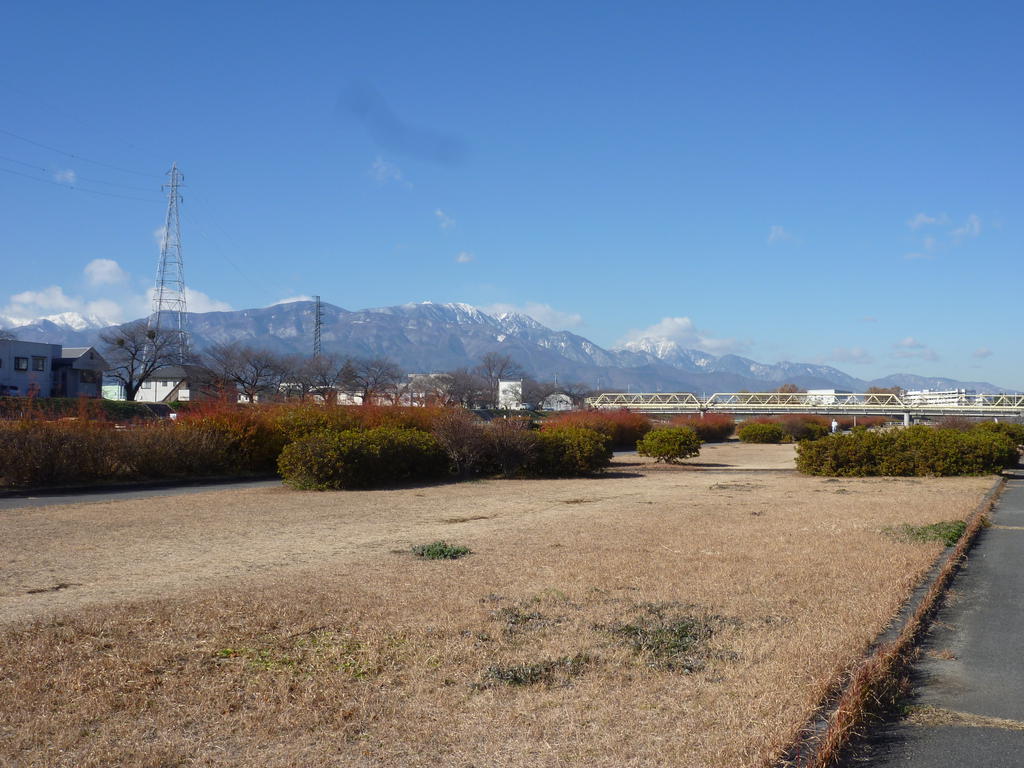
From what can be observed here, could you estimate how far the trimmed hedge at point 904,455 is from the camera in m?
22.3

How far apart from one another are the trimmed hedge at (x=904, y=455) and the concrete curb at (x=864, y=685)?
15309 millimetres

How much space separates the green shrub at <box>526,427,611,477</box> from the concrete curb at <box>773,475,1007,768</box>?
559 inches

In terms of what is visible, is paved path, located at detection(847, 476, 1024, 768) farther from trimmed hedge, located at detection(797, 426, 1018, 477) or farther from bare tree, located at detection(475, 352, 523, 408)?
bare tree, located at detection(475, 352, 523, 408)

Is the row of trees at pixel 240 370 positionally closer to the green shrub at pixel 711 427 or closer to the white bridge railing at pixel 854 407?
the white bridge railing at pixel 854 407

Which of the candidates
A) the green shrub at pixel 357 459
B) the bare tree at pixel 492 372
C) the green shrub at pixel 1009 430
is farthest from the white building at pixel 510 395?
the green shrub at pixel 357 459

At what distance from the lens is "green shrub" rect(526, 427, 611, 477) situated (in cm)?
2216

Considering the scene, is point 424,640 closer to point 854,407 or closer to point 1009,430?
point 1009,430

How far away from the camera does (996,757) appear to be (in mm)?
4309

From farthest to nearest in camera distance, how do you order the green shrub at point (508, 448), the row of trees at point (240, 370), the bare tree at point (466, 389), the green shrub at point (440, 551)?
1. the bare tree at point (466, 389)
2. the row of trees at point (240, 370)
3. the green shrub at point (508, 448)
4. the green shrub at point (440, 551)

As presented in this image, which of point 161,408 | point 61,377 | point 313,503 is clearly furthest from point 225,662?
point 61,377

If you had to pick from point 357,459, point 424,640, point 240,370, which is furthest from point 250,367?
point 424,640

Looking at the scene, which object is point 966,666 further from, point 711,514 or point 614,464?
point 614,464

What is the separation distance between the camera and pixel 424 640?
5.87 meters

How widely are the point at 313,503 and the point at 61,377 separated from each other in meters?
63.0
